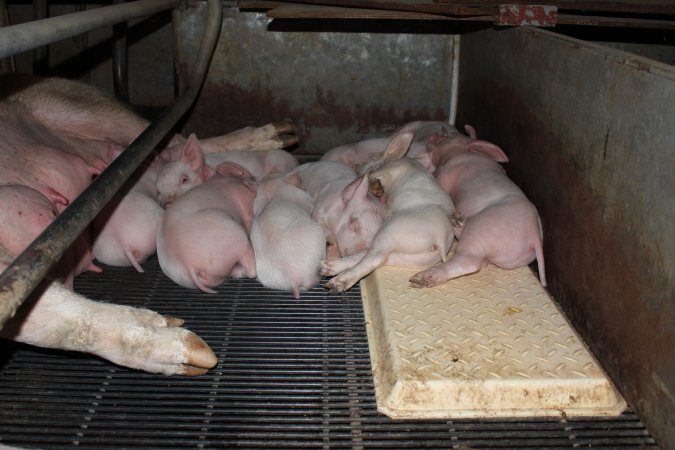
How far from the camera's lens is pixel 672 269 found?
1.88 meters

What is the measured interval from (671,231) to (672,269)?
0.11 metres

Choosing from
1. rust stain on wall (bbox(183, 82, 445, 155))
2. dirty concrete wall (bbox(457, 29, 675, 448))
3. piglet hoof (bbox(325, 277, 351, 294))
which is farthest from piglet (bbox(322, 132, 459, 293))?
rust stain on wall (bbox(183, 82, 445, 155))

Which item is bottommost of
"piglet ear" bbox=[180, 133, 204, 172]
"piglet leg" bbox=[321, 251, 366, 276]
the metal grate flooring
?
the metal grate flooring

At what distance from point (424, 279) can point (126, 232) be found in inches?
53.6

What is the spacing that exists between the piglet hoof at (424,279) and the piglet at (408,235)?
0.10 m

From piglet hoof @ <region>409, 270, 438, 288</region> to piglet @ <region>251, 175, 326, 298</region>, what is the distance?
16.9 inches

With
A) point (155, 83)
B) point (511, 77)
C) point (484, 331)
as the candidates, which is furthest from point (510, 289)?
point (155, 83)

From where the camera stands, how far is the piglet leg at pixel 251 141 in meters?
4.38

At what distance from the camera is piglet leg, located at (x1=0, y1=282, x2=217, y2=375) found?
213 cm

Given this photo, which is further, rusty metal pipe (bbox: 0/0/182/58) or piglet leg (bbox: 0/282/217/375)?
piglet leg (bbox: 0/282/217/375)

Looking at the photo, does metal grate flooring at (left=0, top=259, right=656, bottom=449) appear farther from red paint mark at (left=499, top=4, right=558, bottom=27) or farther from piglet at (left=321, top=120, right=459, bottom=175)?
red paint mark at (left=499, top=4, right=558, bottom=27)

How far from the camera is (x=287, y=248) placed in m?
2.80

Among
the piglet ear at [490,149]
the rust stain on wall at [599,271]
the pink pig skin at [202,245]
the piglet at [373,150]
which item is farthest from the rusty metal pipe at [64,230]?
the rust stain on wall at [599,271]

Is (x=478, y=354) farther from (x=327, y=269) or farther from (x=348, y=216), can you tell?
(x=348, y=216)
